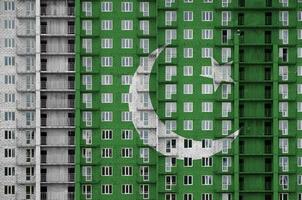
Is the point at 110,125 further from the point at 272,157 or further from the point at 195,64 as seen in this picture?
the point at 272,157

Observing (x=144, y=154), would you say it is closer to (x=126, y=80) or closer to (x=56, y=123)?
(x=126, y=80)

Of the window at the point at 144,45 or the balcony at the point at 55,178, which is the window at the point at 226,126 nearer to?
the window at the point at 144,45

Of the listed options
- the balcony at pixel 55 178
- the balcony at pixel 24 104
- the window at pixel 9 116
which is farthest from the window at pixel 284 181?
the window at pixel 9 116

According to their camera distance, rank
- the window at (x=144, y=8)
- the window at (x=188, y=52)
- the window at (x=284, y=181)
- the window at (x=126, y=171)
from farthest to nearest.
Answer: the window at (x=144, y=8) < the window at (x=188, y=52) < the window at (x=126, y=171) < the window at (x=284, y=181)

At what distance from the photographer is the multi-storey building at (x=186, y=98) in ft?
347

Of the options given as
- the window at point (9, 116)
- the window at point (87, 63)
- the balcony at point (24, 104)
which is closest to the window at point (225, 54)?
the window at point (87, 63)

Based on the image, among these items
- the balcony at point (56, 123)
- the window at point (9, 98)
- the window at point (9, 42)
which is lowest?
the balcony at point (56, 123)

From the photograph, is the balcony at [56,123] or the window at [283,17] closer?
the balcony at [56,123]

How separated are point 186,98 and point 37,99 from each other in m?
22.6

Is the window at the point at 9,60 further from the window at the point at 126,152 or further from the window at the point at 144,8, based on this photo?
the window at the point at 126,152

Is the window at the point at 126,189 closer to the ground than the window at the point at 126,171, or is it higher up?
closer to the ground

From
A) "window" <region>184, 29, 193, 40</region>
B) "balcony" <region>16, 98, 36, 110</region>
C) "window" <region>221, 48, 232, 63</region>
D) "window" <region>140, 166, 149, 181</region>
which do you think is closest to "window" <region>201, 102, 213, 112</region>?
"window" <region>221, 48, 232, 63</region>

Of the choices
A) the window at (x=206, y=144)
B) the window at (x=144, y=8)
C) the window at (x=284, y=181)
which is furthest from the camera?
the window at (x=144, y=8)

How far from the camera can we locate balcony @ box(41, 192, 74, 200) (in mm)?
105125
